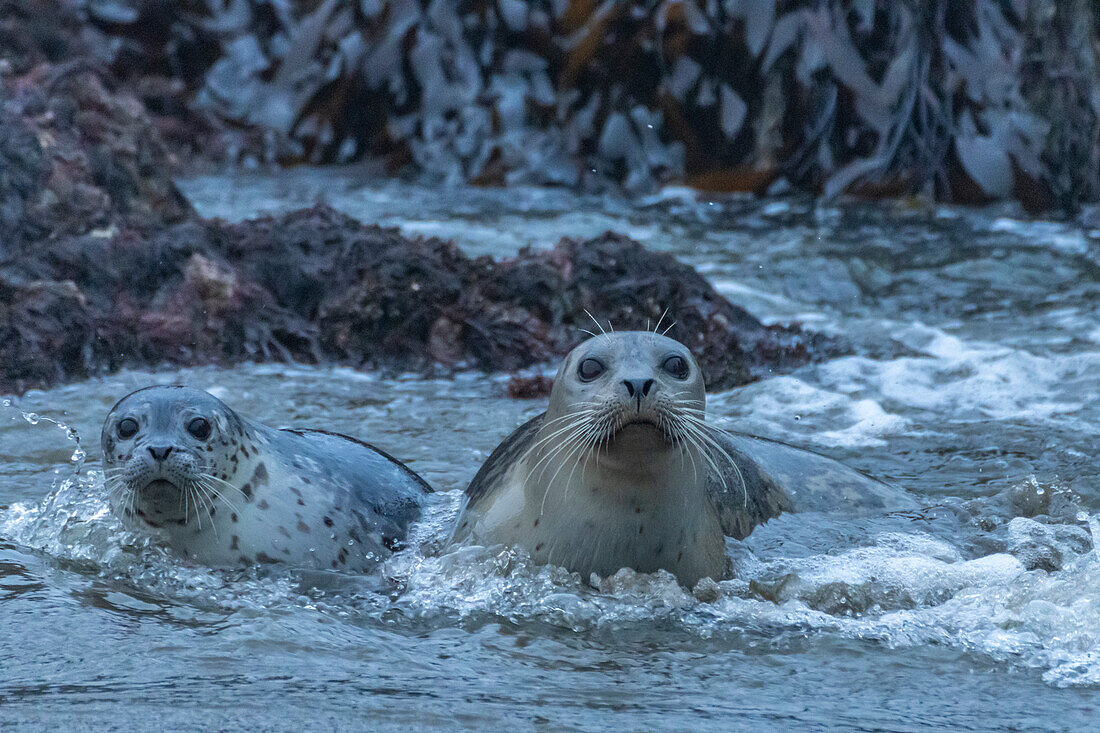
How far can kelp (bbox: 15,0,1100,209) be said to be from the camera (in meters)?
10.8

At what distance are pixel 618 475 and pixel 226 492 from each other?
3.88 ft

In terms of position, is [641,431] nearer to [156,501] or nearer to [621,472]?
[621,472]

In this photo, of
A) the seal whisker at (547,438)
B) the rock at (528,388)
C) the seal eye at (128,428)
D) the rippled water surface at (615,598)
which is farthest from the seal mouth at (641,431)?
the rock at (528,388)

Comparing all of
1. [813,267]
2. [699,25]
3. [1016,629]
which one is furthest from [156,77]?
[1016,629]

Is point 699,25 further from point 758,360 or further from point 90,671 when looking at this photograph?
point 90,671

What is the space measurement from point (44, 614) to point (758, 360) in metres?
4.28

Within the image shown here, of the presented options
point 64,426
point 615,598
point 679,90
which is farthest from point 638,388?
point 679,90

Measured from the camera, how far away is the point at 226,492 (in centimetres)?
430

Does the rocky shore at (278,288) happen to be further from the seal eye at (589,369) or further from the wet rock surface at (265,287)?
the seal eye at (589,369)

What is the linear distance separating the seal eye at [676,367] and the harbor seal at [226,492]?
1.10m

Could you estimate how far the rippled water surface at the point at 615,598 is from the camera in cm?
314

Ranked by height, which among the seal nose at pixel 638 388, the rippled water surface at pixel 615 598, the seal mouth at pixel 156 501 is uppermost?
the seal nose at pixel 638 388

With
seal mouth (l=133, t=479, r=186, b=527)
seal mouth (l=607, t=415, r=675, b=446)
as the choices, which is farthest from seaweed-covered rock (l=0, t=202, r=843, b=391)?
seal mouth (l=607, t=415, r=675, b=446)

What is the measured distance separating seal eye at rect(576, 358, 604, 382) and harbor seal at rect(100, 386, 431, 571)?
36.3 inches
